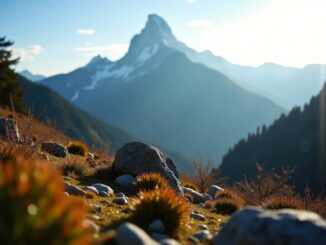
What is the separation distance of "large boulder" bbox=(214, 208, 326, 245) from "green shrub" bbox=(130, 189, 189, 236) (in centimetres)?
222

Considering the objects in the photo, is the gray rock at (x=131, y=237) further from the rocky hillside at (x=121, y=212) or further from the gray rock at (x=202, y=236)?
the gray rock at (x=202, y=236)

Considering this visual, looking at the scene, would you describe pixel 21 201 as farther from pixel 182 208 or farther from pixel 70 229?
pixel 182 208

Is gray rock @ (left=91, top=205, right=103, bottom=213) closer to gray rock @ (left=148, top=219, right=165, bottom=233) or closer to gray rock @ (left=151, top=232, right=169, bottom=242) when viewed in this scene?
gray rock @ (left=148, top=219, right=165, bottom=233)

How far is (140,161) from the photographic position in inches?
588

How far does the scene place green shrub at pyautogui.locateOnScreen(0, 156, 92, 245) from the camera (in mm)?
4047

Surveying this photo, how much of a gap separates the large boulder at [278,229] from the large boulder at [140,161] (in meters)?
8.66

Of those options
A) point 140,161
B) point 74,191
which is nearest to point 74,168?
point 140,161

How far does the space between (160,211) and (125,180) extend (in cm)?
603

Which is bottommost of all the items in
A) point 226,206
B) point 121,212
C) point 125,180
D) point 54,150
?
point 226,206

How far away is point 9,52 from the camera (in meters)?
59.3

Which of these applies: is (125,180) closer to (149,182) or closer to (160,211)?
(149,182)

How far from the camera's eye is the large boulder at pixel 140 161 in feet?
48.4

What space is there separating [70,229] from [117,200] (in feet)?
20.0

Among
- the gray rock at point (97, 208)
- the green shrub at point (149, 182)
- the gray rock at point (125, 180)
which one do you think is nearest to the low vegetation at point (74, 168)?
the gray rock at point (125, 180)
